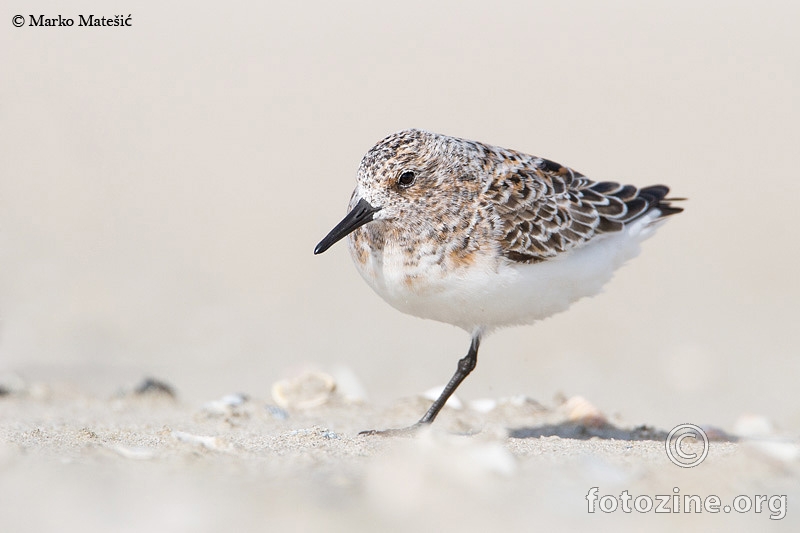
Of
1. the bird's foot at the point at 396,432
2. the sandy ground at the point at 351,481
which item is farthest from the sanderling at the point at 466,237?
the sandy ground at the point at 351,481

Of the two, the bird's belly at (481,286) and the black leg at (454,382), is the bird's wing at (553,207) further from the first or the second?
the black leg at (454,382)

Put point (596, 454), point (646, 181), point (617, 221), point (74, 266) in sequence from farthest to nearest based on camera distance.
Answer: point (646, 181) → point (74, 266) → point (617, 221) → point (596, 454)

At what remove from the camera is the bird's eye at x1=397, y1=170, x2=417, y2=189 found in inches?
184

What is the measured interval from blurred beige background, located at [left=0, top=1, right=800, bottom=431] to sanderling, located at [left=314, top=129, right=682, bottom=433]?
1.31 m

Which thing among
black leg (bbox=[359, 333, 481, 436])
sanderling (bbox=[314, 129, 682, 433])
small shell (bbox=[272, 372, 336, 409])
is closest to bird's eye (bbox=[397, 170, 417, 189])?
sanderling (bbox=[314, 129, 682, 433])

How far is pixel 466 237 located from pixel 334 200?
6268 millimetres

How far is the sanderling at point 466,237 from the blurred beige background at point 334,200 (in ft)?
4.29

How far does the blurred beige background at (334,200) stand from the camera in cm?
754

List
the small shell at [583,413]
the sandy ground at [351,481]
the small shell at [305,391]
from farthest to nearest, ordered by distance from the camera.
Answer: the small shell at [305,391]
the small shell at [583,413]
the sandy ground at [351,481]

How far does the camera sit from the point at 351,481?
126 inches

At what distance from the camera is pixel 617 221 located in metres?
5.28

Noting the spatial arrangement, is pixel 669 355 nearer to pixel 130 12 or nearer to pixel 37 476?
pixel 37 476

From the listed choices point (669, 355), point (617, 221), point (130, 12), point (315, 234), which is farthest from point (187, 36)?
point (617, 221)

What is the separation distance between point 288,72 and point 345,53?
971 mm
